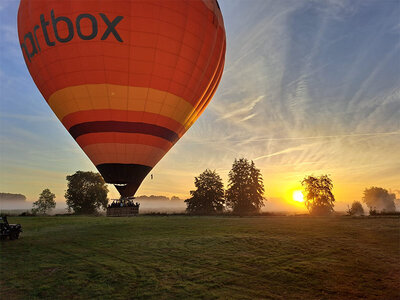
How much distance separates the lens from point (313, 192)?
55.0 metres

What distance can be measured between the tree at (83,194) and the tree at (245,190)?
92.0 feet

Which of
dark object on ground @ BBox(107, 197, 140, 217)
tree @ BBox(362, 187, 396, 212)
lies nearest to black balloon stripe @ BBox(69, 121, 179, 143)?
dark object on ground @ BBox(107, 197, 140, 217)

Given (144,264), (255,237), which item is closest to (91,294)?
(144,264)

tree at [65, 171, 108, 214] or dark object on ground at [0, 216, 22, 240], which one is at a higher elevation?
Result: tree at [65, 171, 108, 214]

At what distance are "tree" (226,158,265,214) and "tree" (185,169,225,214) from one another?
198 centimetres

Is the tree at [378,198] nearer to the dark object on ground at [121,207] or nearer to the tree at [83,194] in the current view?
the tree at [83,194]

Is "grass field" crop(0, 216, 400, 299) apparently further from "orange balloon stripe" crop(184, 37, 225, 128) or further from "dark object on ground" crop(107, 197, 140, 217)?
"orange balloon stripe" crop(184, 37, 225, 128)

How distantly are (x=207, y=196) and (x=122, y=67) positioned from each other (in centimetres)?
3861

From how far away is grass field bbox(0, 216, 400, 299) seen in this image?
22.3ft

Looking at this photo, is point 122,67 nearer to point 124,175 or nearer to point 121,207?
point 124,175

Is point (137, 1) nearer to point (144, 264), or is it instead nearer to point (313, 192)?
point (144, 264)

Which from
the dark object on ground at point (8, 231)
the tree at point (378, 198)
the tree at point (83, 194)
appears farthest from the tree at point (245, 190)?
the tree at point (378, 198)

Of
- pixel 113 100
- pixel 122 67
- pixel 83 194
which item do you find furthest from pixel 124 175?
pixel 83 194

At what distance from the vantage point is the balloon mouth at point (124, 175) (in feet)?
62.7
